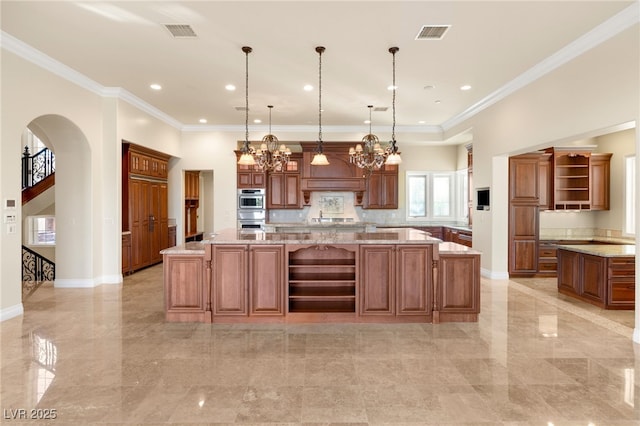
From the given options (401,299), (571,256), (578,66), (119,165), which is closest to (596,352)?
(401,299)

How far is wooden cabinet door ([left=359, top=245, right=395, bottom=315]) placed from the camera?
413 centimetres

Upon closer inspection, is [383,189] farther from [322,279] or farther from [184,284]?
[184,284]

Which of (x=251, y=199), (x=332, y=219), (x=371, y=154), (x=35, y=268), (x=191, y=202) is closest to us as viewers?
(x=371, y=154)

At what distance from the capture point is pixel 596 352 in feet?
11.0

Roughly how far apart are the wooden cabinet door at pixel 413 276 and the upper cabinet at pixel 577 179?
4.12 metres

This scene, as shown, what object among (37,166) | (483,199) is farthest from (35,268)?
(483,199)

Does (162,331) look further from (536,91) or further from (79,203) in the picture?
(536,91)

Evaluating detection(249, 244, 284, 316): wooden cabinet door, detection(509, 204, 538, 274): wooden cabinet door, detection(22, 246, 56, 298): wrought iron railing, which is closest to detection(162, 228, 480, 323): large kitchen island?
detection(249, 244, 284, 316): wooden cabinet door

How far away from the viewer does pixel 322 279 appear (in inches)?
172

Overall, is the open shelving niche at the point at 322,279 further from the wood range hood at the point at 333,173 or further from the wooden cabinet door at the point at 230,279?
the wood range hood at the point at 333,173

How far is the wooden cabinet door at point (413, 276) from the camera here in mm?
4125

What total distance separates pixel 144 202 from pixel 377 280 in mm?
5472

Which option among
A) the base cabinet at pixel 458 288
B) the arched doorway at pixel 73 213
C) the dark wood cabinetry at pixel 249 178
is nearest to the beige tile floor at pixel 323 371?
the base cabinet at pixel 458 288

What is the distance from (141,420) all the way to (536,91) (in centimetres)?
598
